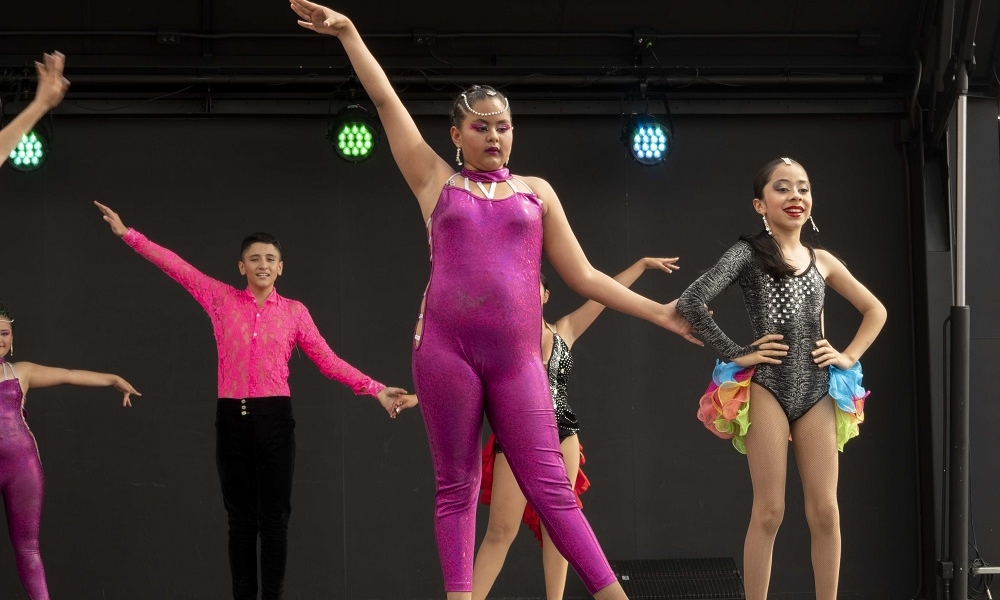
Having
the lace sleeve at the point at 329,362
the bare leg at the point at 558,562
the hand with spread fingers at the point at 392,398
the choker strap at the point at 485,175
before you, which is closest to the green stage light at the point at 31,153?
the lace sleeve at the point at 329,362

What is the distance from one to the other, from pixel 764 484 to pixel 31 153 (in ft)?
13.4

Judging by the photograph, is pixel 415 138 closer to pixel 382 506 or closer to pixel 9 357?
pixel 382 506

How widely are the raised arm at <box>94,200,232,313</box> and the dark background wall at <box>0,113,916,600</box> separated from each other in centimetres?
137

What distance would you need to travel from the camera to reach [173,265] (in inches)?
194

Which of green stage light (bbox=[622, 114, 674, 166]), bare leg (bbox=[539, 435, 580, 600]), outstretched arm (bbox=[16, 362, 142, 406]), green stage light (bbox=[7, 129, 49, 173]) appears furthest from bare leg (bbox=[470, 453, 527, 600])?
green stage light (bbox=[7, 129, 49, 173])

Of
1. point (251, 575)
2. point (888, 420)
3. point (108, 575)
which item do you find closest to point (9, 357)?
point (108, 575)

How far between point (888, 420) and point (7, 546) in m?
4.91

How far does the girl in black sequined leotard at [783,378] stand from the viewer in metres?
3.78

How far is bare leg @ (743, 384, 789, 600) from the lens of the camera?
3783 millimetres

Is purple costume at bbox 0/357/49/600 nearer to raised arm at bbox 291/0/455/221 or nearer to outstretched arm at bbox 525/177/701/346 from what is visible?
raised arm at bbox 291/0/455/221

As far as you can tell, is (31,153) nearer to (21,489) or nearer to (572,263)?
(21,489)

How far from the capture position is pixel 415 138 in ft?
10.00

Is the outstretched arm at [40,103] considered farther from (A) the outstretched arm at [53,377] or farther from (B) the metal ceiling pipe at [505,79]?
(B) the metal ceiling pipe at [505,79]

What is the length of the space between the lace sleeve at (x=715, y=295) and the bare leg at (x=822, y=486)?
330 mm
